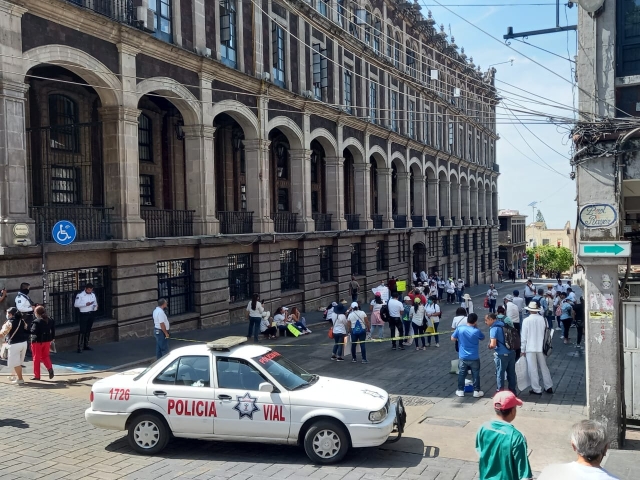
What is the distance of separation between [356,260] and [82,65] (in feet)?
70.6

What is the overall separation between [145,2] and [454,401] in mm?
15210

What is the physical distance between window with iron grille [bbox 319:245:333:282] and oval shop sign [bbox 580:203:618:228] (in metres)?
22.5

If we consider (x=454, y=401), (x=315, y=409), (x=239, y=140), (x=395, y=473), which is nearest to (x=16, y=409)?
(x=315, y=409)

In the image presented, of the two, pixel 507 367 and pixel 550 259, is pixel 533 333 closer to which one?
pixel 507 367

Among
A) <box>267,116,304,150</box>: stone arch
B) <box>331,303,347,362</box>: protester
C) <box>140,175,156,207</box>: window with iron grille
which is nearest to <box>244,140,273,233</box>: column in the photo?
<box>267,116,304,150</box>: stone arch

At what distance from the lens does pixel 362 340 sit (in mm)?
15203

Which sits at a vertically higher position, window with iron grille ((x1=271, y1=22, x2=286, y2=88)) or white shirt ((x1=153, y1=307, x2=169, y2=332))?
window with iron grille ((x1=271, y1=22, x2=286, y2=88))

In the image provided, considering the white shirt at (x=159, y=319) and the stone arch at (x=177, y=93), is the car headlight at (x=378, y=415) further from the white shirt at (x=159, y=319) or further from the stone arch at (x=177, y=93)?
the stone arch at (x=177, y=93)

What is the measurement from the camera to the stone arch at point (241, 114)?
22484 millimetres

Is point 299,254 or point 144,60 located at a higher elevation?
point 144,60

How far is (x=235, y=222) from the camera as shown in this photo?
24359mm

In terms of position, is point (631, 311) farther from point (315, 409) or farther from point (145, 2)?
point (145, 2)

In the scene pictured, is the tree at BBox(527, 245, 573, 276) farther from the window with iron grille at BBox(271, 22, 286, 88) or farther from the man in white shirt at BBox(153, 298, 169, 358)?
the man in white shirt at BBox(153, 298, 169, 358)

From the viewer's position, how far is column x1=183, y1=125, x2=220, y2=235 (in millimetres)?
21609
